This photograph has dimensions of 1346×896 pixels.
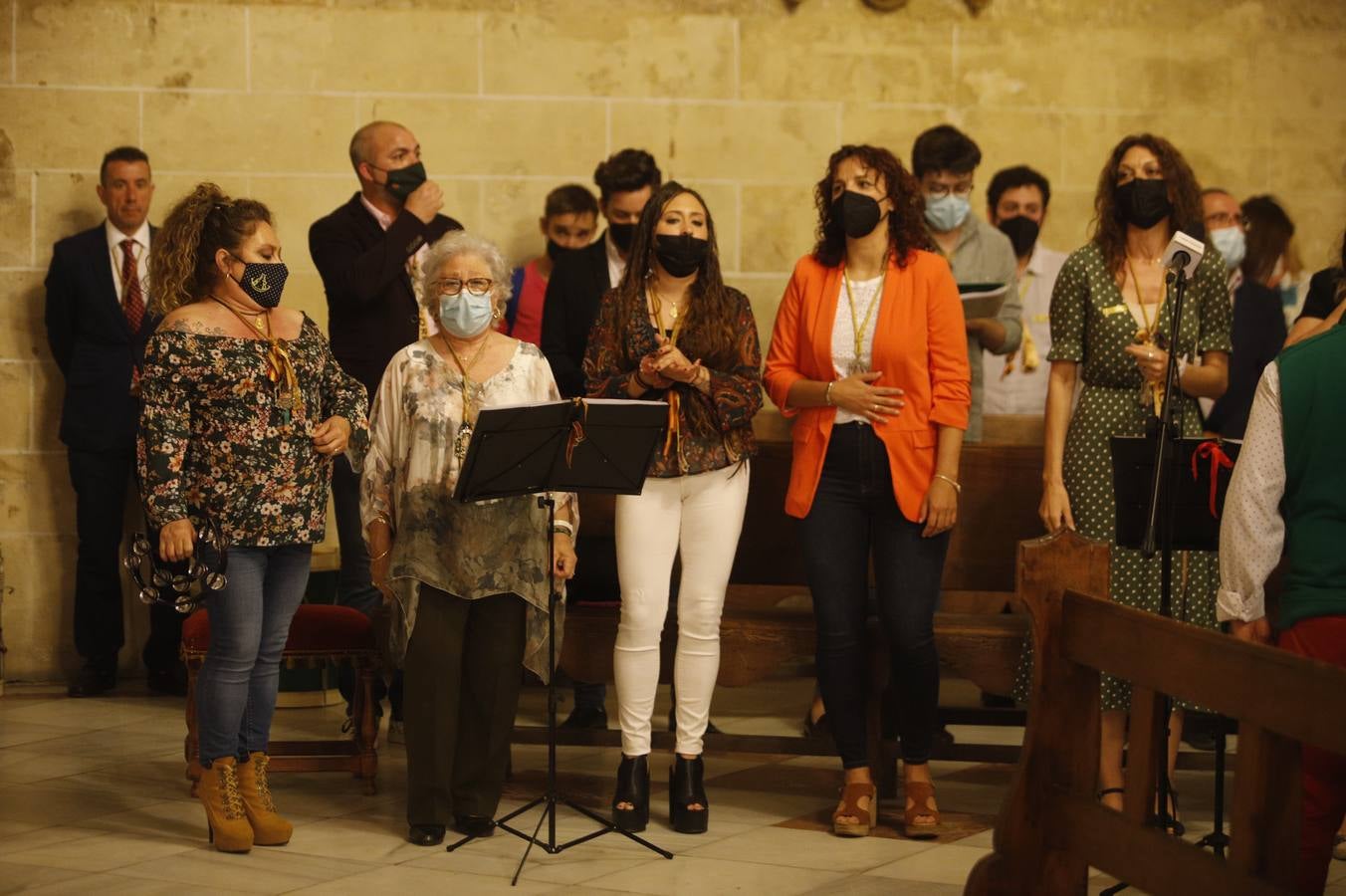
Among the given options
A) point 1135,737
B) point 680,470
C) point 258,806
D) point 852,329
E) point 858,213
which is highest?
point 858,213

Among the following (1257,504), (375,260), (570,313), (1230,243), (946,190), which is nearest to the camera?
(1257,504)

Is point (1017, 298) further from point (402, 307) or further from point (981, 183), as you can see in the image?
point (402, 307)

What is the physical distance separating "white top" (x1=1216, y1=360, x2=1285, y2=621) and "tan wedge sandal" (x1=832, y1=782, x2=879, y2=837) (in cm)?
147

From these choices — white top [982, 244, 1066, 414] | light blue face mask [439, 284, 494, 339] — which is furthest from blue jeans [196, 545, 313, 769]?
white top [982, 244, 1066, 414]

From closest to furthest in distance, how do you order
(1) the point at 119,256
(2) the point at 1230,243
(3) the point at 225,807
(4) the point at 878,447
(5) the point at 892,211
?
(3) the point at 225,807 → (4) the point at 878,447 → (5) the point at 892,211 → (2) the point at 1230,243 → (1) the point at 119,256

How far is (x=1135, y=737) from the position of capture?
3.14m

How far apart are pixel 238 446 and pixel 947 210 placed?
2.55m

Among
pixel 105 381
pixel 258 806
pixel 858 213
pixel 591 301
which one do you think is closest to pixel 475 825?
pixel 258 806

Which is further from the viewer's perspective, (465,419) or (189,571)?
(465,419)

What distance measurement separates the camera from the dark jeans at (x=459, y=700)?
175 inches

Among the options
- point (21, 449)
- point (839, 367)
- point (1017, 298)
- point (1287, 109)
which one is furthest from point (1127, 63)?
point (21, 449)

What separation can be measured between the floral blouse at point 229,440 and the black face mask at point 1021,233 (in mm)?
3053

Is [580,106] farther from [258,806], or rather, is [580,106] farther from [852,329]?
[258,806]

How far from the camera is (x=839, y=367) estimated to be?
4.57 m
